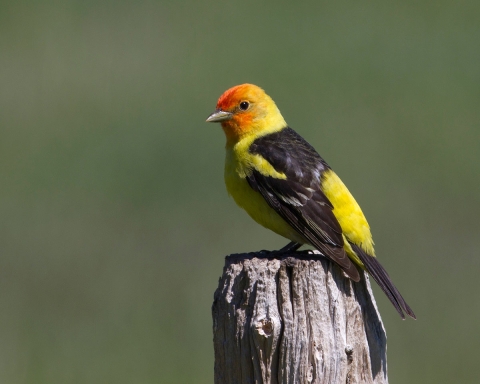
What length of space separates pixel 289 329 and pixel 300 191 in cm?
187

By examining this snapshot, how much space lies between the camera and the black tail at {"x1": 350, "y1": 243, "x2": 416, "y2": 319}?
523cm

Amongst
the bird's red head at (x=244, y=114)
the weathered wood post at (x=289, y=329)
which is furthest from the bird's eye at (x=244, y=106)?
the weathered wood post at (x=289, y=329)

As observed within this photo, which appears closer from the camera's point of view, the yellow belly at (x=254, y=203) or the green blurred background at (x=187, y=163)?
the yellow belly at (x=254, y=203)

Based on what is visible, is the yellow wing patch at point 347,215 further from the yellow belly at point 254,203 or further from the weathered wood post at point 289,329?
the weathered wood post at point 289,329

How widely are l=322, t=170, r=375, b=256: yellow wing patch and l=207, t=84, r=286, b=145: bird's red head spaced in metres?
0.91

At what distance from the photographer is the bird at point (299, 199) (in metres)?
5.38

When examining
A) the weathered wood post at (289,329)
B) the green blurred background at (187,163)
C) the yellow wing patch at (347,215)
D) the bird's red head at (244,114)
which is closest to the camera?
the weathered wood post at (289,329)

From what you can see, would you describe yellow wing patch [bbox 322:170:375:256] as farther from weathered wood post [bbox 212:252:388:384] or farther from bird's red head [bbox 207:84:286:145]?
weathered wood post [bbox 212:252:388:384]

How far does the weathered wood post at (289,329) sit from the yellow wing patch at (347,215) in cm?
139

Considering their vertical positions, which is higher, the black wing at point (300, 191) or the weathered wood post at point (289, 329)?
the black wing at point (300, 191)

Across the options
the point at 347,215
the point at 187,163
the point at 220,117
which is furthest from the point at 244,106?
the point at 187,163

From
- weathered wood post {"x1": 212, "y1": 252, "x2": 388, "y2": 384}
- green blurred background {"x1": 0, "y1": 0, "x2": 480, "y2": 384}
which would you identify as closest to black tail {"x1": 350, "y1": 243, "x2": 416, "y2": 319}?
weathered wood post {"x1": 212, "y1": 252, "x2": 388, "y2": 384}

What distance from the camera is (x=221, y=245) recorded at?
991 cm

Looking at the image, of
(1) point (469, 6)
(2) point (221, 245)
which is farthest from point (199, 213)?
(1) point (469, 6)
